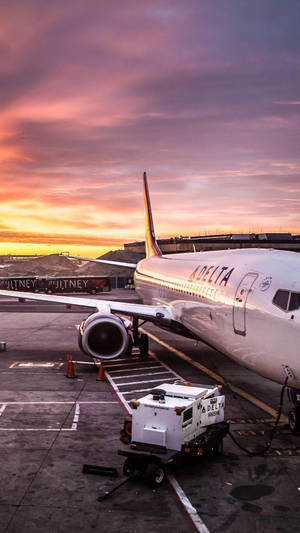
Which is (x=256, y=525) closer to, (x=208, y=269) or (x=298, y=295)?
(x=298, y=295)

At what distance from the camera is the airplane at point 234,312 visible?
38.5 feet

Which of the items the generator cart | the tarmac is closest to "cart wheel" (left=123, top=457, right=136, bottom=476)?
the generator cart

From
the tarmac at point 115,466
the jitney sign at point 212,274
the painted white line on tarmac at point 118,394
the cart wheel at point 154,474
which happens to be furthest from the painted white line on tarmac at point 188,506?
the jitney sign at point 212,274

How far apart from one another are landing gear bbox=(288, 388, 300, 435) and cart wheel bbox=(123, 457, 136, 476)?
4.60 meters

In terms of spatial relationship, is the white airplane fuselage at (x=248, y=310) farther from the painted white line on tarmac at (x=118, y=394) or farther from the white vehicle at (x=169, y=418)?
the painted white line on tarmac at (x=118, y=394)

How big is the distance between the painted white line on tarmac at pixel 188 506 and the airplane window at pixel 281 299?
4.58 meters

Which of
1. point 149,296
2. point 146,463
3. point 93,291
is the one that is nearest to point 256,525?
point 146,463

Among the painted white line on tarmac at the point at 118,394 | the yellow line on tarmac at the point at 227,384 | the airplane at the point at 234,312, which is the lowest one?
the yellow line on tarmac at the point at 227,384

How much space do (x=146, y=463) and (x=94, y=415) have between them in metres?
4.73

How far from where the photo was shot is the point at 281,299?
1202 centimetres

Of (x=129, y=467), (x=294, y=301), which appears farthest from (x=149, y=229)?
(x=129, y=467)

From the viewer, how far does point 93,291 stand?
249 ft

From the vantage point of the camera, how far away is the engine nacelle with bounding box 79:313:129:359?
68.0 ft

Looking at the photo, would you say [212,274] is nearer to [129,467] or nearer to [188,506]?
[129,467]
